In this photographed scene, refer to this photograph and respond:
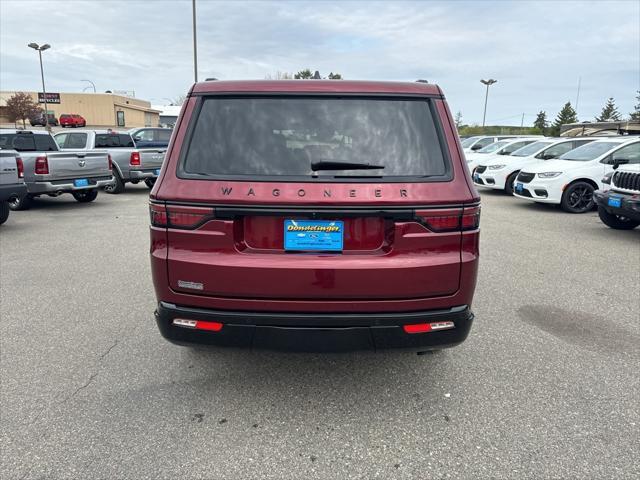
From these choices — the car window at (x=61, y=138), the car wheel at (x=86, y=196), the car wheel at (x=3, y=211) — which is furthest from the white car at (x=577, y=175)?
the car window at (x=61, y=138)

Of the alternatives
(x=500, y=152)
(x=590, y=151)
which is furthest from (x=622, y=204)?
(x=500, y=152)

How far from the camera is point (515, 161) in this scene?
46.4 ft

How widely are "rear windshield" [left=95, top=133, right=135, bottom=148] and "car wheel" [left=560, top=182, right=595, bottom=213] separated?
1177cm

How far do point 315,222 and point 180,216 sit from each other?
739 mm

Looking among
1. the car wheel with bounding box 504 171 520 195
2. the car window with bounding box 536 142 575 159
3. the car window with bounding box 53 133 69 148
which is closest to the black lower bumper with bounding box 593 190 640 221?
the car window with bounding box 536 142 575 159

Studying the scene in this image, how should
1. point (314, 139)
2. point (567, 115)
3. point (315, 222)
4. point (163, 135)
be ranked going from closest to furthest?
point (315, 222) → point (314, 139) → point (163, 135) → point (567, 115)

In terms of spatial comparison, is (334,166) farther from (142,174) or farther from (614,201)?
(142,174)

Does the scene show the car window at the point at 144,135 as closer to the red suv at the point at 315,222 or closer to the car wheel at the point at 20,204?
the car wheel at the point at 20,204

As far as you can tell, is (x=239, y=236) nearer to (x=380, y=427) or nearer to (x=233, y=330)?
(x=233, y=330)

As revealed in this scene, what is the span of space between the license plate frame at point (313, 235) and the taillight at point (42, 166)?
32.0 ft

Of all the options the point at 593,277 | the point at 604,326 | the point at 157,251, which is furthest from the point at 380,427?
the point at 593,277

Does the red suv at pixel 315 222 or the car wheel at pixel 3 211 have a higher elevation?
the red suv at pixel 315 222

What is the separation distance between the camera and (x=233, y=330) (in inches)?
104

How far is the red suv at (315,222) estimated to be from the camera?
2547 millimetres
